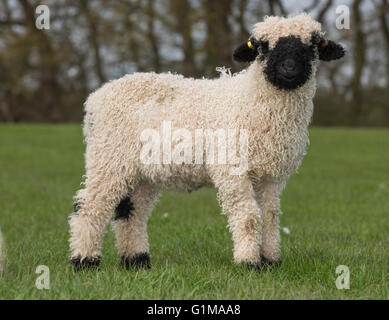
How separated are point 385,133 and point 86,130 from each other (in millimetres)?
19090

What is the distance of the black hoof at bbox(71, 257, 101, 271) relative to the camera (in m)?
5.06

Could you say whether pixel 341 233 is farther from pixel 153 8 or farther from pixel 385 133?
pixel 153 8

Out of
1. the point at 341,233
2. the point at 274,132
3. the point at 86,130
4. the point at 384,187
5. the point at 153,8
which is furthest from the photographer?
the point at 153,8

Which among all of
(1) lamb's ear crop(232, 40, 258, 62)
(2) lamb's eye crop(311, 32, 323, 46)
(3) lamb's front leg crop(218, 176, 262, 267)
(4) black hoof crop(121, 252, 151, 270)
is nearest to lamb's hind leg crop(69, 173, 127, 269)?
(4) black hoof crop(121, 252, 151, 270)

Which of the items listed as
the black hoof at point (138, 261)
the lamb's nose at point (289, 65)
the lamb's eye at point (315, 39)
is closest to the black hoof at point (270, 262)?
the black hoof at point (138, 261)

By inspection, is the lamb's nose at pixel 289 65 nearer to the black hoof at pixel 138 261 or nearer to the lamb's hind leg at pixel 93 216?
the lamb's hind leg at pixel 93 216

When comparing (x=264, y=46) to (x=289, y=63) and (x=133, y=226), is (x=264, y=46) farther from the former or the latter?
(x=133, y=226)

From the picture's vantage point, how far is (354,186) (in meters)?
12.4

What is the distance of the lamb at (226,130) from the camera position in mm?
4789

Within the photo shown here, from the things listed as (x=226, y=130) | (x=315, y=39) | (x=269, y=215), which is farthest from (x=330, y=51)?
(x=269, y=215)

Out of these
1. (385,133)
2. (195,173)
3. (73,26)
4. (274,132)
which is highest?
(73,26)

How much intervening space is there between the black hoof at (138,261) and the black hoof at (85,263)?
0.36 m
